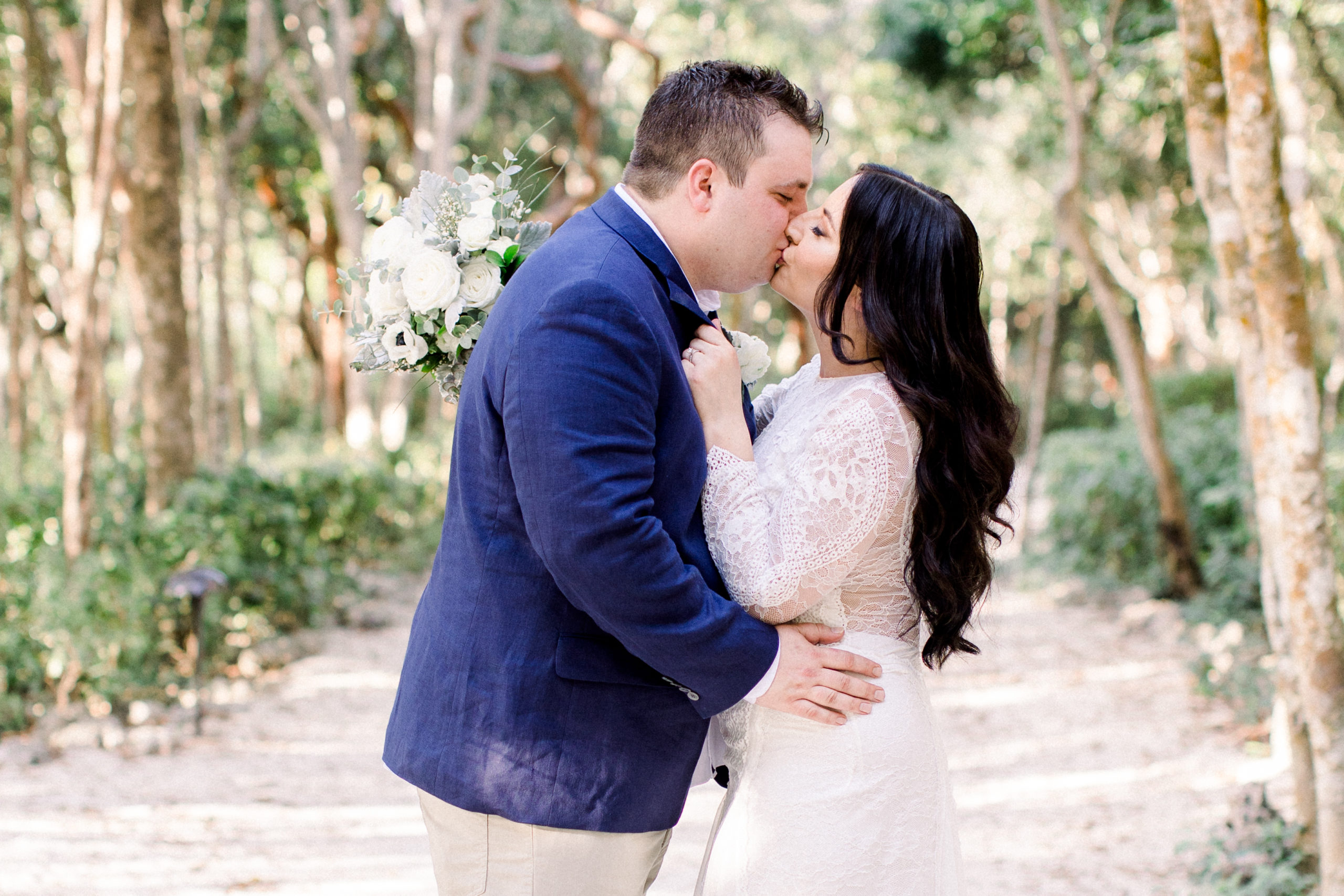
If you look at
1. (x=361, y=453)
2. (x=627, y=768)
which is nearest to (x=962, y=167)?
(x=361, y=453)

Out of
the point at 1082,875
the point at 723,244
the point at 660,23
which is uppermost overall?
the point at 660,23

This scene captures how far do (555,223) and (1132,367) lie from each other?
6782mm

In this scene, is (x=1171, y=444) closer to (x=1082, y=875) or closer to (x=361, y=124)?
(x=1082, y=875)

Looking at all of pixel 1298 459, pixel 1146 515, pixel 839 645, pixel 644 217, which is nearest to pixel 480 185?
pixel 644 217

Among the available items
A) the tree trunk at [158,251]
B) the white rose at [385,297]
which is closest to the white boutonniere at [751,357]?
the white rose at [385,297]

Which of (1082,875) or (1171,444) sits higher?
(1171,444)

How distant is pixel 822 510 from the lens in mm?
1969

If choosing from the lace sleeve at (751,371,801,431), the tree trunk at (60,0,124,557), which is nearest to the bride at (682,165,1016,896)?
the lace sleeve at (751,371,801,431)

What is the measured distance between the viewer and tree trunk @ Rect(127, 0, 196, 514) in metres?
6.95

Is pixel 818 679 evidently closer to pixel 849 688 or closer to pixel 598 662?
pixel 849 688

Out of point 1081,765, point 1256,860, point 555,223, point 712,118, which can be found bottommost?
point 1081,765

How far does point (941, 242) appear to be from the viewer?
2105 millimetres

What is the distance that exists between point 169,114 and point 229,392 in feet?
13.4

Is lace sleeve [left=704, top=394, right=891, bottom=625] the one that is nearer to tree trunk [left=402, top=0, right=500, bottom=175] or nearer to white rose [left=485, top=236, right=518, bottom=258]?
white rose [left=485, top=236, right=518, bottom=258]
